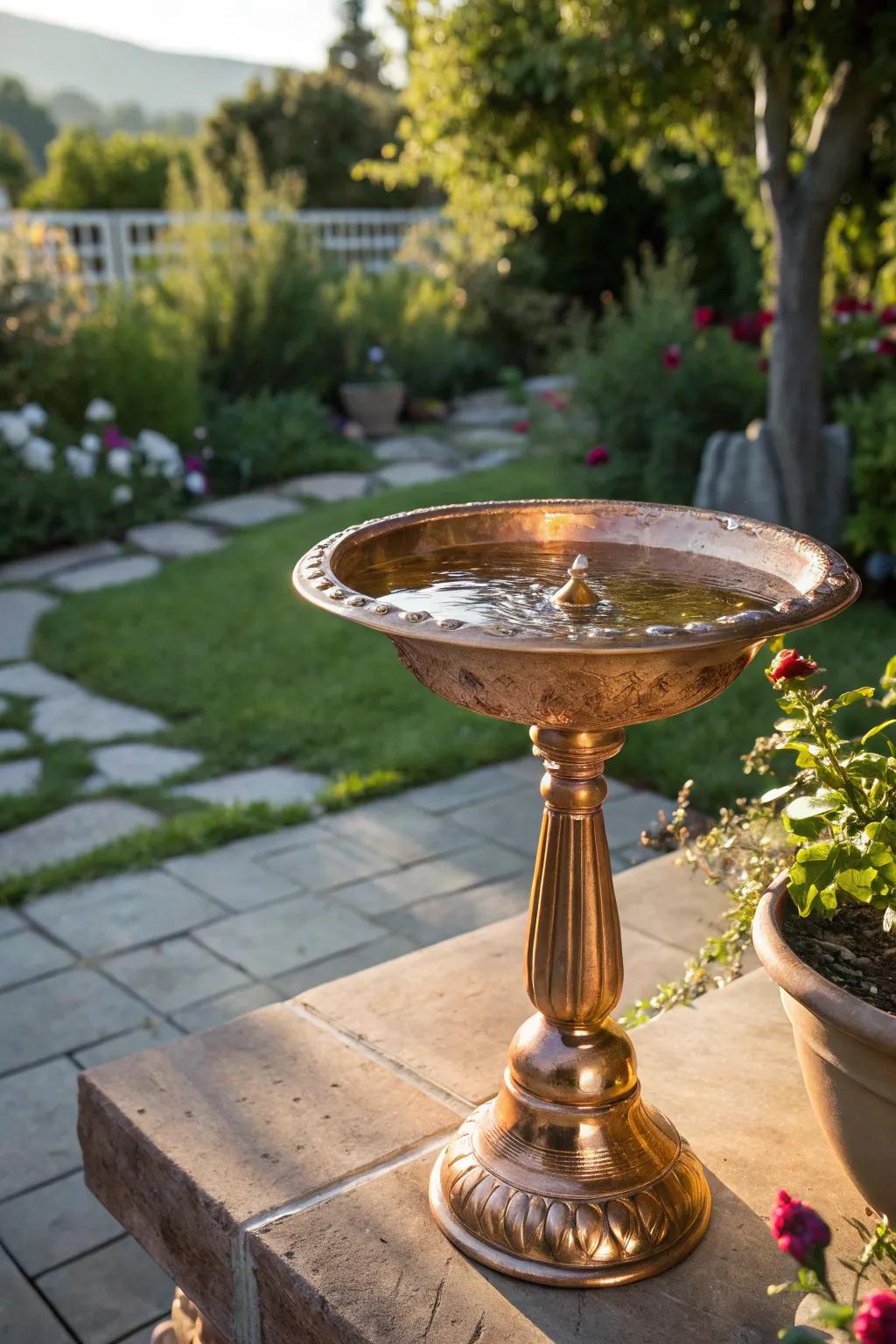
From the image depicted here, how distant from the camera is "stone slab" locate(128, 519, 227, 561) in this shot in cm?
693

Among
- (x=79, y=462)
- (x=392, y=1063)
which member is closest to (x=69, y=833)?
(x=392, y=1063)

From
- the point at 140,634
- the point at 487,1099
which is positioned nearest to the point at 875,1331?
the point at 487,1099

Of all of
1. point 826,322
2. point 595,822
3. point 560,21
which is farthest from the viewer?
A: point 826,322

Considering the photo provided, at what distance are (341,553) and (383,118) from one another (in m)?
20.8

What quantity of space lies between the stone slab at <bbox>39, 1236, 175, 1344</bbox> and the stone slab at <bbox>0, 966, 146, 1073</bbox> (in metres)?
0.60

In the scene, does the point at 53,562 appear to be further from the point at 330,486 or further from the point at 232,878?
the point at 232,878

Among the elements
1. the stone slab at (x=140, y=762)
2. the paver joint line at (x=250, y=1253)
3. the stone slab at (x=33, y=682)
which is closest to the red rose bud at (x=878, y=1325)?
the paver joint line at (x=250, y=1253)

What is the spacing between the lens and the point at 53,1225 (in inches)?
90.2

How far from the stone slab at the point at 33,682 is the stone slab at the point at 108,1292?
305 centimetres

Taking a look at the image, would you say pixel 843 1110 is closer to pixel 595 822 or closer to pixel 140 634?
pixel 595 822

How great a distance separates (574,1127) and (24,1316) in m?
1.11

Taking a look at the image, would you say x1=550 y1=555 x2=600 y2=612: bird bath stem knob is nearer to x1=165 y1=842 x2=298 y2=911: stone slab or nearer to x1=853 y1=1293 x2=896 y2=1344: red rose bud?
x1=853 y1=1293 x2=896 y2=1344: red rose bud

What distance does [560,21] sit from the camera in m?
5.49

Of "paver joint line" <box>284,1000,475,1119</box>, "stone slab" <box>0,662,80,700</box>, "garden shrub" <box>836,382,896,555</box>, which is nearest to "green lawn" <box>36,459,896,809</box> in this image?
"stone slab" <box>0,662,80,700</box>
